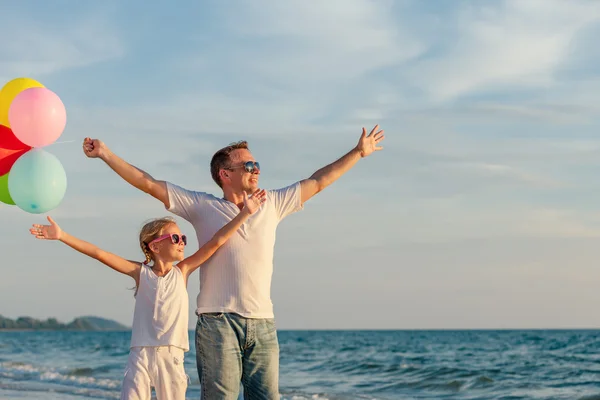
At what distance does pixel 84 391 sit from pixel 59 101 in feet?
33.5

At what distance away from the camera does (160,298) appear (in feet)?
16.8

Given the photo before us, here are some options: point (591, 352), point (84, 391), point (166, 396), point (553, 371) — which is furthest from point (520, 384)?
point (166, 396)

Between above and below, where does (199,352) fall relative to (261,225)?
below

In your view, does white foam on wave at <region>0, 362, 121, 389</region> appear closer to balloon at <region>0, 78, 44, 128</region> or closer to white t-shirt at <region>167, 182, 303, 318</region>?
balloon at <region>0, 78, 44, 128</region>

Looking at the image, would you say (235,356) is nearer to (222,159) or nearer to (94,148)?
(222,159)

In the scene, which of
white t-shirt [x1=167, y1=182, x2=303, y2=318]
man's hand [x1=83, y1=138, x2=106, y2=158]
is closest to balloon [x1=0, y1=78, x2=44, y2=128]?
man's hand [x1=83, y1=138, x2=106, y2=158]

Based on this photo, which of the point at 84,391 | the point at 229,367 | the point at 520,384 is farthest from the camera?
the point at 520,384

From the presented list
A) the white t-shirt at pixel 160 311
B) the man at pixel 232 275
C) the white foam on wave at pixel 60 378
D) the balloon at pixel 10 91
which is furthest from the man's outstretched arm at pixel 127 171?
the white foam on wave at pixel 60 378

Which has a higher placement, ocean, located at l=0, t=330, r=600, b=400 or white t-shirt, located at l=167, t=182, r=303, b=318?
white t-shirt, located at l=167, t=182, r=303, b=318

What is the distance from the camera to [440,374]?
19516 mm

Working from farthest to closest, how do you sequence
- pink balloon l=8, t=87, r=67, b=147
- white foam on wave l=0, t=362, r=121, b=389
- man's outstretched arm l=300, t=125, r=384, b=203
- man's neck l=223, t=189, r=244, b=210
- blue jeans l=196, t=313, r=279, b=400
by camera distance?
white foam on wave l=0, t=362, r=121, b=389
pink balloon l=8, t=87, r=67, b=147
man's outstretched arm l=300, t=125, r=384, b=203
man's neck l=223, t=189, r=244, b=210
blue jeans l=196, t=313, r=279, b=400

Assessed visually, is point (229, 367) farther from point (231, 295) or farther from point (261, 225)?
point (261, 225)

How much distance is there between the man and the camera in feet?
15.4

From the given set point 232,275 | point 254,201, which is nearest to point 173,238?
point 232,275
